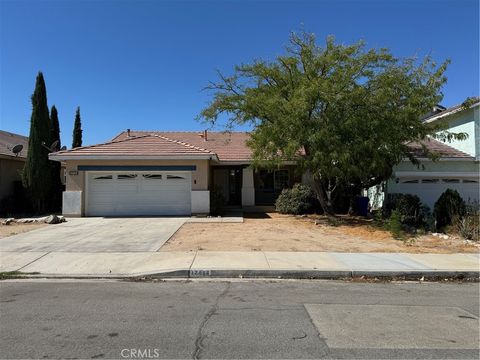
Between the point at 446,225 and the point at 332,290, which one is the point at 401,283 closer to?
the point at 332,290

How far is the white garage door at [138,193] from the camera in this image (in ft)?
64.6

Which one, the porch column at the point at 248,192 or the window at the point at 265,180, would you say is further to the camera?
the window at the point at 265,180

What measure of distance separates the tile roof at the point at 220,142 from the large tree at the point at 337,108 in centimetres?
430

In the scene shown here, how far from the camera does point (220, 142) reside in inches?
1049

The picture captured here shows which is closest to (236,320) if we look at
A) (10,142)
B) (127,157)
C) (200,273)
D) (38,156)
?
(200,273)

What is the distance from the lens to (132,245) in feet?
38.1

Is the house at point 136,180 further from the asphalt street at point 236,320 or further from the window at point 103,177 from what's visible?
the asphalt street at point 236,320

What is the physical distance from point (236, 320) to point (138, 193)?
15009 millimetres

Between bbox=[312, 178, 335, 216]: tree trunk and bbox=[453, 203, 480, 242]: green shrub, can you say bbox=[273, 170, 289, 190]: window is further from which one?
bbox=[453, 203, 480, 242]: green shrub

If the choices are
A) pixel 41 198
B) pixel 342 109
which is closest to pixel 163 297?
pixel 342 109

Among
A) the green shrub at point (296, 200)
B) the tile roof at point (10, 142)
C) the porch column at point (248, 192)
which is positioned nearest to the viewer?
the green shrub at point (296, 200)

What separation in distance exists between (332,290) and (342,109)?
10.2m

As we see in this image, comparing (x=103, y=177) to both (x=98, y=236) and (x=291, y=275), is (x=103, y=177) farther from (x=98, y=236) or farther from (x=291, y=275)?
(x=291, y=275)

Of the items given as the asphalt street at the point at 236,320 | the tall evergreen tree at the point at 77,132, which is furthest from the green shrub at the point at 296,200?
the tall evergreen tree at the point at 77,132
